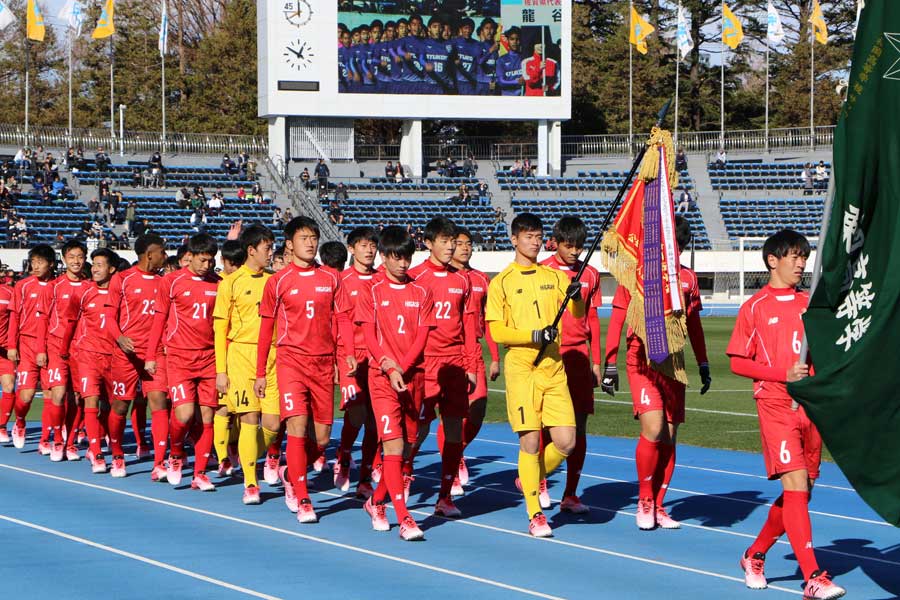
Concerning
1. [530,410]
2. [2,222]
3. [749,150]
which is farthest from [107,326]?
[749,150]

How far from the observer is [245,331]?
11422 mm

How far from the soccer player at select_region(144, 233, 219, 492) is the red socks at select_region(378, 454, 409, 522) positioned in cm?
290

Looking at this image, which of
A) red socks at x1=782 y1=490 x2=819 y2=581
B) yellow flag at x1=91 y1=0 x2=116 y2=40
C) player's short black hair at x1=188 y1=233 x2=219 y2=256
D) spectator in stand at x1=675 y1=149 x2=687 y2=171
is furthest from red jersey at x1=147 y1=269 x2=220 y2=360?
spectator in stand at x1=675 y1=149 x2=687 y2=171

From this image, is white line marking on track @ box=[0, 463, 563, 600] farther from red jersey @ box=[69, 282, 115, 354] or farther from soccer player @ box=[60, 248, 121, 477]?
red jersey @ box=[69, 282, 115, 354]

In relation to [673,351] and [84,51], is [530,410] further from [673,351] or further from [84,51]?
[84,51]

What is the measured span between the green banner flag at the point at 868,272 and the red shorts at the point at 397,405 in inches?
164

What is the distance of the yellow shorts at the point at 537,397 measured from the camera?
9.45m

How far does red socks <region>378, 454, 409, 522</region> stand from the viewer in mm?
9555

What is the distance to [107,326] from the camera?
13.4 m

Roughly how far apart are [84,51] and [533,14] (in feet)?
100

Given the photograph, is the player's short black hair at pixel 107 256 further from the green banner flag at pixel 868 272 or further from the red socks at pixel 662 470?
the green banner flag at pixel 868 272

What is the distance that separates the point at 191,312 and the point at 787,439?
20.4 feet

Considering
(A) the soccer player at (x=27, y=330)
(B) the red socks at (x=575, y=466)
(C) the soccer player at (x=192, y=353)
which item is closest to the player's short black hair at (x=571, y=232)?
(B) the red socks at (x=575, y=466)

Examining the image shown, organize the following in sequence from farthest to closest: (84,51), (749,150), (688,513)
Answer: (84,51) < (749,150) < (688,513)
